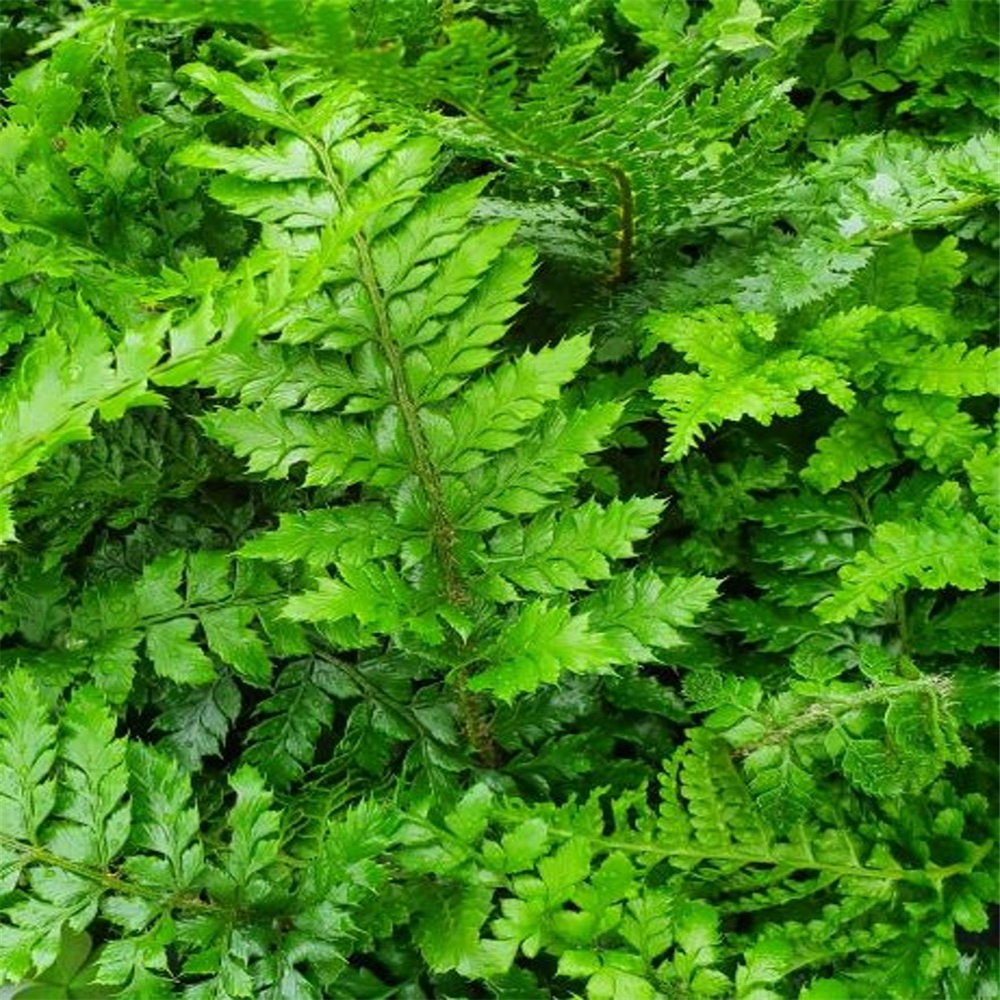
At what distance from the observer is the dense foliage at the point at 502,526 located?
1.30m

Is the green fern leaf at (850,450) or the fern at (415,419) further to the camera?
the green fern leaf at (850,450)

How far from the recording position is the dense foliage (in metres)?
1.30

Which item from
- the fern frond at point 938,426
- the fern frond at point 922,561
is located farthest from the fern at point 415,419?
the fern frond at point 938,426

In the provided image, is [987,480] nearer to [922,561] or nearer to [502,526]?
[922,561]

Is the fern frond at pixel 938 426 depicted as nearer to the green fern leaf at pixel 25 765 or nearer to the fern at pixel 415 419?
the fern at pixel 415 419

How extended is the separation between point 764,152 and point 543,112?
1.44ft

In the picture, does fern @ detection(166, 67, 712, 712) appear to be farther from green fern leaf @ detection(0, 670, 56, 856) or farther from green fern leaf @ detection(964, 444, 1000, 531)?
green fern leaf @ detection(964, 444, 1000, 531)

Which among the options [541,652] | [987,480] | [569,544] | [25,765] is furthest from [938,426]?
[25,765]

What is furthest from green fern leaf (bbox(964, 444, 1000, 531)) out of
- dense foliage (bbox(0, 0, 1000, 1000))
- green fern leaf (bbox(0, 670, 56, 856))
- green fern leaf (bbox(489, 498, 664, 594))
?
green fern leaf (bbox(0, 670, 56, 856))

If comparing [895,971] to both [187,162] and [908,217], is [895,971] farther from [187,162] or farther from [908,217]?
[187,162]

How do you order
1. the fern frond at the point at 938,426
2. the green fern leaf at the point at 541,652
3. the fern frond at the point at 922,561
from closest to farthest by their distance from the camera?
the green fern leaf at the point at 541,652 < the fern frond at the point at 922,561 < the fern frond at the point at 938,426

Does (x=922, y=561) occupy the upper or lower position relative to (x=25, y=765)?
lower

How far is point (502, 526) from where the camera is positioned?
1463 millimetres

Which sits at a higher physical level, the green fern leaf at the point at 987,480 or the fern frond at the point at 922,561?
the green fern leaf at the point at 987,480
